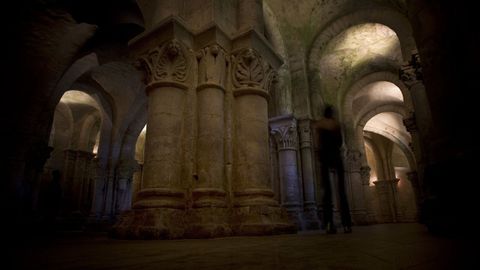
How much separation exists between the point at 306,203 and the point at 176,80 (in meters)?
5.69

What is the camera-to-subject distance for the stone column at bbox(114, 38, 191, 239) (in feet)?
9.99

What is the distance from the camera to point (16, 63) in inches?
227

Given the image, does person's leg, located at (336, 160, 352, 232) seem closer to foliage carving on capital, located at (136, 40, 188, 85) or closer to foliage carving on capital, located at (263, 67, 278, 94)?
foliage carving on capital, located at (263, 67, 278, 94)

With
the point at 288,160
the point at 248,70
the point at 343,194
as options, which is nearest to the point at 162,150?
the point at 248,70

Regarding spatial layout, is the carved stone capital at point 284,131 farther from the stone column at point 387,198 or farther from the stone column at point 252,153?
the stone column at point 387,198

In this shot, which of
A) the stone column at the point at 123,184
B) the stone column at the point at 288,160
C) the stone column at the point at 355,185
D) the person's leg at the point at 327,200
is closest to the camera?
the person's leg at the point at 327,200

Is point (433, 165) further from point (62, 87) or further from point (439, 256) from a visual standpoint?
point (62, 87)

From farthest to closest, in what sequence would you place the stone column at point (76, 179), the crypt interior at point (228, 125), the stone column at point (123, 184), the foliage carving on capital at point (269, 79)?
the stone column at point (76, 179)
the stone column at point (123, 184)
the foliage carving on capital at point (269, 79)
the crypt interior at point (228, 125)

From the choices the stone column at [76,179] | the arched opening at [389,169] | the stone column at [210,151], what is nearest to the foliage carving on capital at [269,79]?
the stone column at [210,151]

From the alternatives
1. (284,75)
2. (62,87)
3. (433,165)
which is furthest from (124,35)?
(433,165)

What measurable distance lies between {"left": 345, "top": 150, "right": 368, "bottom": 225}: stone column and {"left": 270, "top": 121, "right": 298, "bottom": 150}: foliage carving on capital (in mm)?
3698

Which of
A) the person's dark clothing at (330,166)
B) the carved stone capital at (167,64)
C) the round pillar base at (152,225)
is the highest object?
the carved stone capital at (167,64)

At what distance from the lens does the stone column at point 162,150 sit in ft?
9.99

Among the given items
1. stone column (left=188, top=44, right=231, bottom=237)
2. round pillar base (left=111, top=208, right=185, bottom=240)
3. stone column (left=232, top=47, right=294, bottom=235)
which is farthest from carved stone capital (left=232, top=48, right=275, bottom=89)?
round pillar base (left=111, top=208, right=185, bottom=240)
